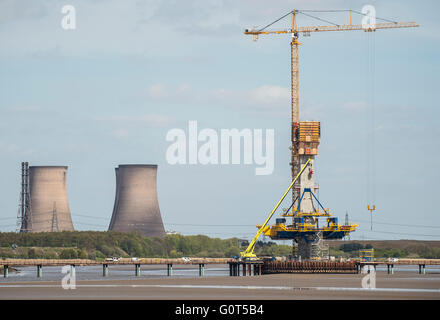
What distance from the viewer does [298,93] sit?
169 m

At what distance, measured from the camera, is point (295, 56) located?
560 ft

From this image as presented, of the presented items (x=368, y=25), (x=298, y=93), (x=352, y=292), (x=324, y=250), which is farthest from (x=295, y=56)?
(x=352, y=292)

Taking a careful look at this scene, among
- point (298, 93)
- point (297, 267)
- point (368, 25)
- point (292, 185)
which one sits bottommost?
point (297, 267)

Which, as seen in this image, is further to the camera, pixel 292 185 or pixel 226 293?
pixel 292 185

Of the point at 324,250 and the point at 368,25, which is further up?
the point at 368,25

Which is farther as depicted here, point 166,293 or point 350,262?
point 350,262

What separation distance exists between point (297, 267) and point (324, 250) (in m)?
11.3
